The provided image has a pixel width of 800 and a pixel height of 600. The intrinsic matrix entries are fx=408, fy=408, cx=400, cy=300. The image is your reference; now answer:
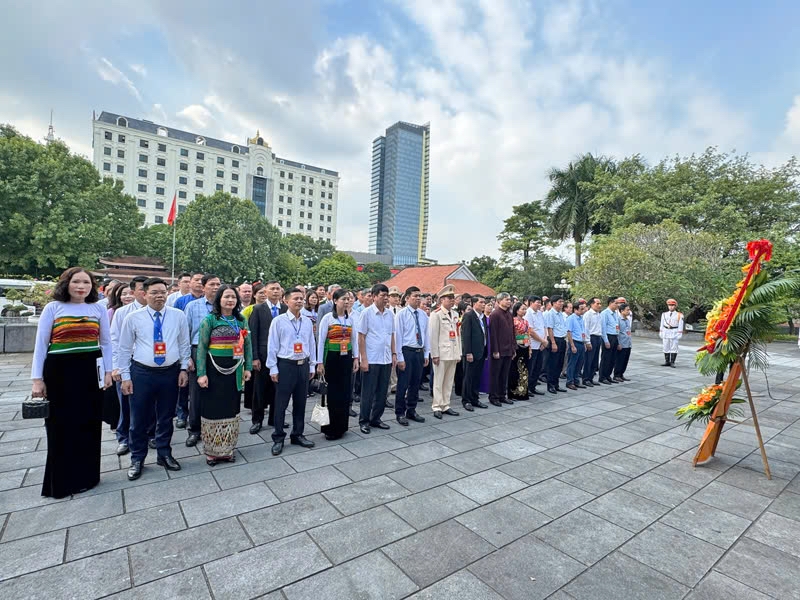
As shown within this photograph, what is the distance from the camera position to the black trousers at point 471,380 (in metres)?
6.06

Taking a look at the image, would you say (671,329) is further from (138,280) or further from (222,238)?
(222,238)

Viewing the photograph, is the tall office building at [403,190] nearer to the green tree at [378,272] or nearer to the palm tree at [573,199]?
the green tree at [378,272]

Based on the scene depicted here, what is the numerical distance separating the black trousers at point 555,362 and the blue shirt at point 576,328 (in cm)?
39

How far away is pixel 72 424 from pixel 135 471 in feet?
2.05

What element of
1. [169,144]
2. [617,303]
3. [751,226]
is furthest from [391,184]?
[617,303]

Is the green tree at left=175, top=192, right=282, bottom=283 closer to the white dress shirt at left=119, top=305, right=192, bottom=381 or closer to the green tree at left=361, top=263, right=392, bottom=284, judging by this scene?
the green tree at left=361, top=263, right=392, bottom=284

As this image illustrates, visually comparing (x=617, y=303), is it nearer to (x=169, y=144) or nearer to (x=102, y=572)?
(x=102, y=572)

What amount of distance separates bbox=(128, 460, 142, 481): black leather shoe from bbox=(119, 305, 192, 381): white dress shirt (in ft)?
2.33

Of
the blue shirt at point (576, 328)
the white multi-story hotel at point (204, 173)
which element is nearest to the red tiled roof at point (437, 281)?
the blue shirt at point (576, 328)

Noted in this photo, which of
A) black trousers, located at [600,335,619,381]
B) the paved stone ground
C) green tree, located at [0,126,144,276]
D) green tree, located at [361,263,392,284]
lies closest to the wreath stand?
the paved stone ground

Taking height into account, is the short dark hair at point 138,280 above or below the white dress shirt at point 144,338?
above

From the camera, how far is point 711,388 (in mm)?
4246

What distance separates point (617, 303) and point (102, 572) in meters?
9.03

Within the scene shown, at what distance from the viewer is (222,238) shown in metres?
28.5
